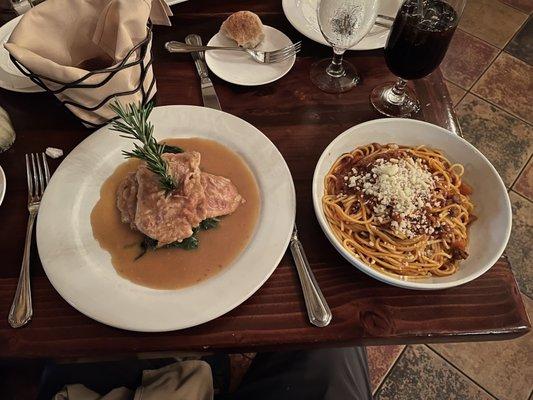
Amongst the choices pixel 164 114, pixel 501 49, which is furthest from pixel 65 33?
pixel 501 49

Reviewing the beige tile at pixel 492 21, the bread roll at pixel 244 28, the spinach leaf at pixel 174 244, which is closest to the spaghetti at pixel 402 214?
the spinach leaf at pixel 174 244

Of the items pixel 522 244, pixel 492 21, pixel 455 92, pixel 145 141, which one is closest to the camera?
pixel 145 141

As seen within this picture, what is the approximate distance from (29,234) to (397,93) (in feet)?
3.69

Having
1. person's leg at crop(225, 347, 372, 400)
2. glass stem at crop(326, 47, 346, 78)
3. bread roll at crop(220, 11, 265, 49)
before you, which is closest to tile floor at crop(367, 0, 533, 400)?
person's leg at crop(225, 347, 372, 400)

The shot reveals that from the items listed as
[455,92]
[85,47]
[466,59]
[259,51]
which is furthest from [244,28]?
[466,59]

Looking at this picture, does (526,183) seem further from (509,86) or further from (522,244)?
(509,86)

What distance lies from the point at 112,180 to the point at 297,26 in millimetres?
828

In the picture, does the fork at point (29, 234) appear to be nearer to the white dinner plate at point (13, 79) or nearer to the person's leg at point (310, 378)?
the white dinner plate at point (13, 79)

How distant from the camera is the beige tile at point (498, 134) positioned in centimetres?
266

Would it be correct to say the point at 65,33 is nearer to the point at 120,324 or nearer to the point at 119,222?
the point at 119,222

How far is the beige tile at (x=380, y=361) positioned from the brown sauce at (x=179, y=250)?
124 cm

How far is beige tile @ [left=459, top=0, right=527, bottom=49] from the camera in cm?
319

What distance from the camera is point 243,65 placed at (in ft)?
4.89

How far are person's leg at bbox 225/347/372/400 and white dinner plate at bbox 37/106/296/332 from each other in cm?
65
